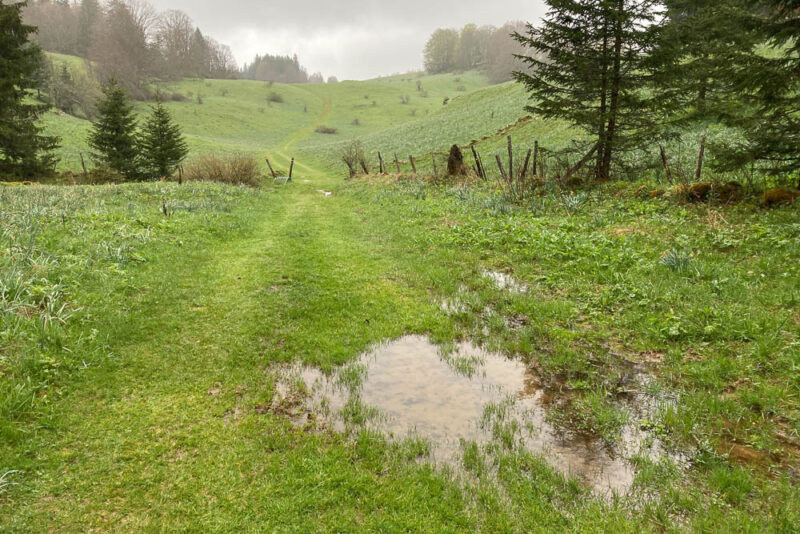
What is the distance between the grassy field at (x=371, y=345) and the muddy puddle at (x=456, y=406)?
0.14 m

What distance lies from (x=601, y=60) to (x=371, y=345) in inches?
494

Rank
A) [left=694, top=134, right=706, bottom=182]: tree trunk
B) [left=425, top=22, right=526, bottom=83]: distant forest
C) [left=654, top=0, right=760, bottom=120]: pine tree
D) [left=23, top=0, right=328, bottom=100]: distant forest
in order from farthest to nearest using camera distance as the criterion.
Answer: [left=425, top=22, right=526, bottom=83]: distant forest
[left=23, top=0, right=328, bottom=100]: distant forest
[left=694, top=134, right=706, bottom=182]: tree trunk
[left=654, top=0, right=760, bottom=120]: pine tree

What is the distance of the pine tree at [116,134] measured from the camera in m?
24.5

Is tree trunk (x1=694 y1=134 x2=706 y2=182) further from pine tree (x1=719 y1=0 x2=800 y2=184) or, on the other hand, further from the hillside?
the hillside

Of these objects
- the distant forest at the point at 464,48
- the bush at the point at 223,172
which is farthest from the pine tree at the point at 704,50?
the distant forest at the point at 464,48

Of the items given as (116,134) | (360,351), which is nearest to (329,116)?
(116,134)

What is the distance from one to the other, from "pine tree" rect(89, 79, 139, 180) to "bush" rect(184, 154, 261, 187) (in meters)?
5.58

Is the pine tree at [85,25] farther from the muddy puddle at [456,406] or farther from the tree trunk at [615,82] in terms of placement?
the muddy puddle at [456,406]

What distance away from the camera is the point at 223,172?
897 inches

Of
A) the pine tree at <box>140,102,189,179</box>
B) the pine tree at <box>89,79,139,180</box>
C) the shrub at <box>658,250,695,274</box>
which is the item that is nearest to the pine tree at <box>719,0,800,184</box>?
the shrub at <box>658,250,695,274</box>

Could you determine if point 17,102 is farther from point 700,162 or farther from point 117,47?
point 117,47

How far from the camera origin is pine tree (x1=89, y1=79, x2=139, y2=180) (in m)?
24.5

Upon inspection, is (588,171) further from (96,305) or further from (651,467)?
(96,305)

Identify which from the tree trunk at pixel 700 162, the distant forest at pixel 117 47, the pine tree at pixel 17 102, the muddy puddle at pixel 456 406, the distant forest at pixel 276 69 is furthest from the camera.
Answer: the distant forest at pixel 276 69
